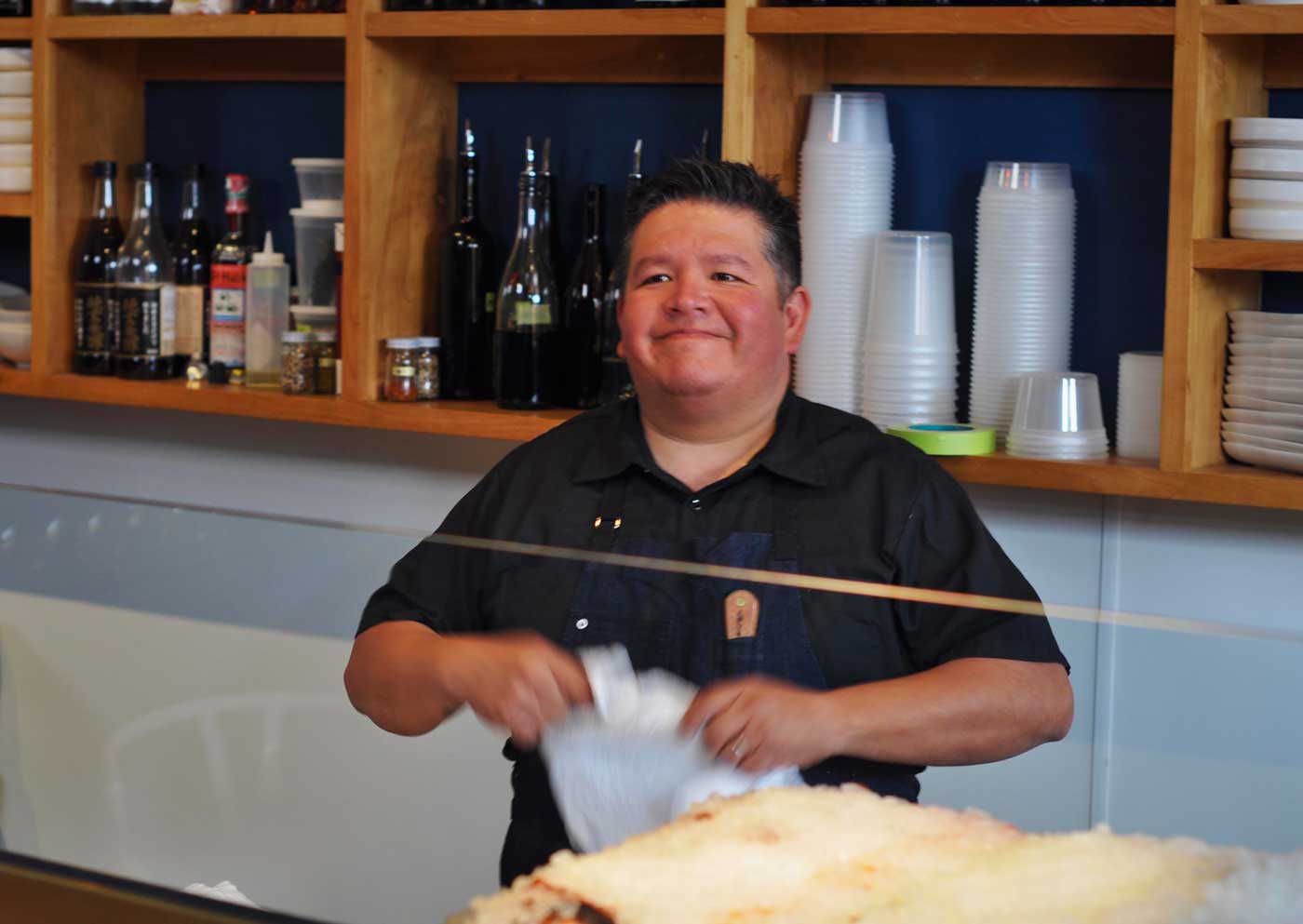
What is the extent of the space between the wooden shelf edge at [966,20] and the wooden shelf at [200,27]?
564 millimetres

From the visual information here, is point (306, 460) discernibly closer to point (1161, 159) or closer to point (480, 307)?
point (480, 307)

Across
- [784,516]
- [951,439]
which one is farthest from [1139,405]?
[784,516]

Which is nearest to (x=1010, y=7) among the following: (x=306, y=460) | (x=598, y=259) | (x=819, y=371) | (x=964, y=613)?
(x=819, y=371)

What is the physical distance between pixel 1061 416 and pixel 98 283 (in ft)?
4.20

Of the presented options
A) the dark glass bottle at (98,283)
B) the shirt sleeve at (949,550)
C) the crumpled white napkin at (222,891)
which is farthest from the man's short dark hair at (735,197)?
the dark glass bottle at (98,283)

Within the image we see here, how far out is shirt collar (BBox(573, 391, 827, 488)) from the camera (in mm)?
1176

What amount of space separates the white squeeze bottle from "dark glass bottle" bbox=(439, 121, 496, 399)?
239mm

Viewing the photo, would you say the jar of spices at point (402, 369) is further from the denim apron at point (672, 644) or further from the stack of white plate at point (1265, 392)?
the denim apron at point (672, 644)

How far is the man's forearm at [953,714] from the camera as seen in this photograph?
1.97 ft

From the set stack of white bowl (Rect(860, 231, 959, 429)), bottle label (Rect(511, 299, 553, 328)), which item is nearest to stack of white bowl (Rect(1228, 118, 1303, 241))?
stack of white bowl (Rect(860, 231, 959, 429))

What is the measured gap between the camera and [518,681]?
1.98 feet

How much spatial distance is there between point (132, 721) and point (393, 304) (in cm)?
125

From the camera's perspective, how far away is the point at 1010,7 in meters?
1.47

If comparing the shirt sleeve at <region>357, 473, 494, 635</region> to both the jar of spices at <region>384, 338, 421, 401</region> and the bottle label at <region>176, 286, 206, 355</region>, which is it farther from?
the bottle label at <region>176, 286, 206, 355</region>
